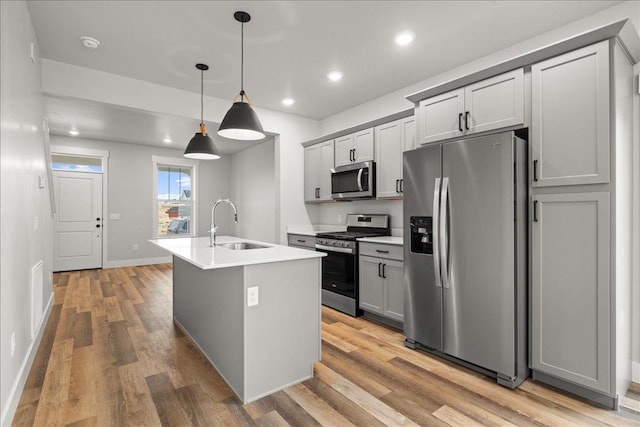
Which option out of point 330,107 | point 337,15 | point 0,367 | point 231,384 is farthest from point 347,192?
point 0,367

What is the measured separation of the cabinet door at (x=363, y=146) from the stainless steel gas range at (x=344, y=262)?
2.57 feet

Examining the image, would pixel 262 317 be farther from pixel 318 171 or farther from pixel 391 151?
pixel 318 171

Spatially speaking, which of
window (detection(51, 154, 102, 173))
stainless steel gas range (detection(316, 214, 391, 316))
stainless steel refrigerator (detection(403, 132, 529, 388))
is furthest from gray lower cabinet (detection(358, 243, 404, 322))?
window (detection(51, 154, 102, 173))

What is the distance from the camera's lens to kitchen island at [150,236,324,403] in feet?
6.84

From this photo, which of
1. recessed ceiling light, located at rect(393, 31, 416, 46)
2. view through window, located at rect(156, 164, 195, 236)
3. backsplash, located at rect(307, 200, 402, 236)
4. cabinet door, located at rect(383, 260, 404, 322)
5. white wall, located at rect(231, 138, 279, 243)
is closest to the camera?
recessed ceiling light, located at rect(393, 31, 416, 46)

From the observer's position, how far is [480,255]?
2398 mm

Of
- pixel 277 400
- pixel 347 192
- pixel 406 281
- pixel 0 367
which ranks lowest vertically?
pixel 277 400

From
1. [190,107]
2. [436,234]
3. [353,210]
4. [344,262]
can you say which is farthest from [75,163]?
[436,234]

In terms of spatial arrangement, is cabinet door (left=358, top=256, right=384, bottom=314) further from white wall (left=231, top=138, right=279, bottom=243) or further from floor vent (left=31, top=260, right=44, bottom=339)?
floor vent (left=31, top=260, right=44, bottom=339)

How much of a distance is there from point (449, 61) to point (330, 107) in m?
1.91

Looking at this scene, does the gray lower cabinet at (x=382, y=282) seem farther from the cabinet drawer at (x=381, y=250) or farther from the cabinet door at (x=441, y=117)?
the cabinet door at (x=441, y=117)

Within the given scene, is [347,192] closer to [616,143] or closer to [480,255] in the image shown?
[480,255]

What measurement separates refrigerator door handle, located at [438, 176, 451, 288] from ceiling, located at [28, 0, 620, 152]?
1.35m

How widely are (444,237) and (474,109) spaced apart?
3.56 ft
